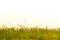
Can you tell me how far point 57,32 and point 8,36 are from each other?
216 cm

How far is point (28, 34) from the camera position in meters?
8.62

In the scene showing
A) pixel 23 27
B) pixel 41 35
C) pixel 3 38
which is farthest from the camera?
pixel 23 27

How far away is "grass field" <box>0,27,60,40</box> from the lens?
816 cm

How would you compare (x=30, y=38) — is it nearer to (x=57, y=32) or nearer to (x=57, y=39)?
(x=57, y=39)

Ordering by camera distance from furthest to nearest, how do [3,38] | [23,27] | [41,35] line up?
[23,27] < [41,35] < [3,38]

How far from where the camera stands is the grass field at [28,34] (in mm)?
8161

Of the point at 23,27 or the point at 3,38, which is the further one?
the point at 23,27

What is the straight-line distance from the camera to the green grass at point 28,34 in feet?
26.8

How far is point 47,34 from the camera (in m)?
9.05

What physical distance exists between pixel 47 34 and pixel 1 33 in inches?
61.8

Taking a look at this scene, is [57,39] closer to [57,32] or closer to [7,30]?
[57,32]

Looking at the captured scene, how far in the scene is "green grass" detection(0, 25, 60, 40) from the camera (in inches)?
321

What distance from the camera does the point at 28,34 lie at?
8.62 meters

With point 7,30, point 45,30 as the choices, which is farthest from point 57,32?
point 7,30
